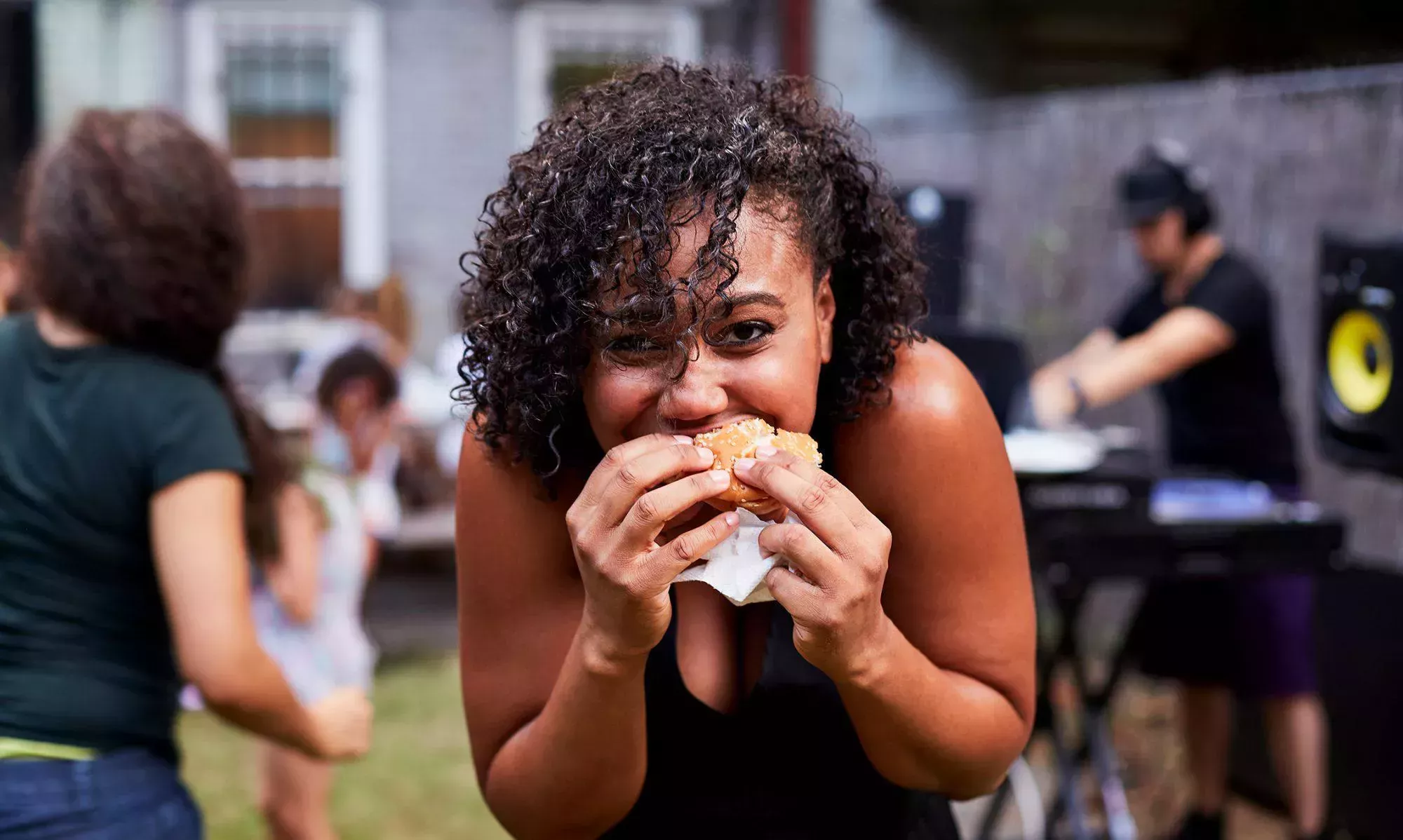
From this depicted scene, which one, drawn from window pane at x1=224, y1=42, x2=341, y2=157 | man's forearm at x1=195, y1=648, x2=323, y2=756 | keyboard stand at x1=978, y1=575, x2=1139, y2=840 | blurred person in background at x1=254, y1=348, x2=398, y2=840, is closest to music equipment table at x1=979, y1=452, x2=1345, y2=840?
keyboard stand at x1=978, y1=575, x2=1139, y2=840

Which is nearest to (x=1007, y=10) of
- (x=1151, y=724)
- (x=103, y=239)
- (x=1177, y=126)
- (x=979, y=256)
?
(x=979, y=256)

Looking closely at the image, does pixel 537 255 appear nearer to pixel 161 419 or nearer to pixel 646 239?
pixel 646 239

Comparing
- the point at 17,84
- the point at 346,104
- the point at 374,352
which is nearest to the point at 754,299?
the point at 374,352

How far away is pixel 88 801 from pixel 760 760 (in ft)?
3.36

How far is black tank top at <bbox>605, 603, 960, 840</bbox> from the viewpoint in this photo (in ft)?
4.47

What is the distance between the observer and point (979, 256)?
8.08 metres

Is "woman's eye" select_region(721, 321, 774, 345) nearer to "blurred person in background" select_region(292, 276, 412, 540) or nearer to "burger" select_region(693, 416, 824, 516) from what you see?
"burger" select_region(693, 416, 824, 516)

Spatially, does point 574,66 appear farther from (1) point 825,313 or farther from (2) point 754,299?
(2) point 754,299

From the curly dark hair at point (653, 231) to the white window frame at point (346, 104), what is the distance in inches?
341

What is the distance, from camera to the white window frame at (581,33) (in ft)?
33.8

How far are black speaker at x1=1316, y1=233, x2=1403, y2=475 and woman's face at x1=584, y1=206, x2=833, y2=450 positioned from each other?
Result: 2375 mm

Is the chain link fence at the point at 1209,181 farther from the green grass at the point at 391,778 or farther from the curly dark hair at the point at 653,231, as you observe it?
the green grass at the point at 391,778

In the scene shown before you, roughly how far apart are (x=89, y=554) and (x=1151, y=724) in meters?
4.99

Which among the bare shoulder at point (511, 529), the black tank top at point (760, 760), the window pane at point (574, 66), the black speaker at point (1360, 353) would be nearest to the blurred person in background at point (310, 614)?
the bare shoulder at point (511, 529)
